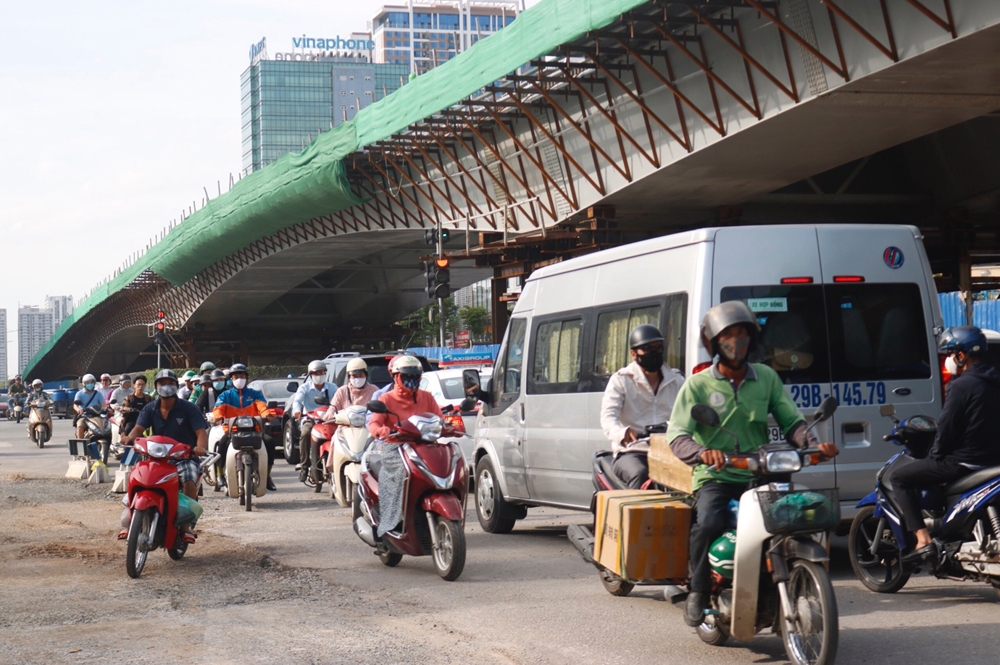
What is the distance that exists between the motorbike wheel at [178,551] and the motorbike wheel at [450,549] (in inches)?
90.4

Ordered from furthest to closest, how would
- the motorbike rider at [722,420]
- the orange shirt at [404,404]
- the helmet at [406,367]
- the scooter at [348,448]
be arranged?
the scooter at [348,448] → the helmet at [406,367] → the orange shirt at [404,404] → the motorbike rider at [722,420]

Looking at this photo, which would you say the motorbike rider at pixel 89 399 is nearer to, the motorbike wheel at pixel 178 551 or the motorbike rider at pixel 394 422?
the motorbike wheel at pixel 178 551

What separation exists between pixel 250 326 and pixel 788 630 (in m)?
75.7

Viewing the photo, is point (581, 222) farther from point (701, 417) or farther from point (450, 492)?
point (701, 417)

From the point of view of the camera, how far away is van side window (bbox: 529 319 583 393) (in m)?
10.1

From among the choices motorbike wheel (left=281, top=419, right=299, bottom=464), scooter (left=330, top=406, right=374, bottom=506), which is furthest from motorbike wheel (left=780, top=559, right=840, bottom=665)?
motorbike wheel (left=281, top=419, right=299, bottom=464)

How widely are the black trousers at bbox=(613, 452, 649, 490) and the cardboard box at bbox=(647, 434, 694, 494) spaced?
0.48 m

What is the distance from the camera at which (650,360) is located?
777 cm

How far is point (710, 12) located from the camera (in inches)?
886

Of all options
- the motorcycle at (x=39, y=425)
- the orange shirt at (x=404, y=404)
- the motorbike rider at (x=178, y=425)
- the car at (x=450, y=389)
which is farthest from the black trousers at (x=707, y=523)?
the motorcycle at (x=39, y=425)

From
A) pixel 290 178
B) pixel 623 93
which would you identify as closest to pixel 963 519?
pixel 623 93

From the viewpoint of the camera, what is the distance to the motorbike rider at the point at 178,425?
9.84 meters

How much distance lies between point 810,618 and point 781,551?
0.99 ft

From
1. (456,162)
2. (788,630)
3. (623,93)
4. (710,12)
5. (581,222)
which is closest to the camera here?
(788,630)
